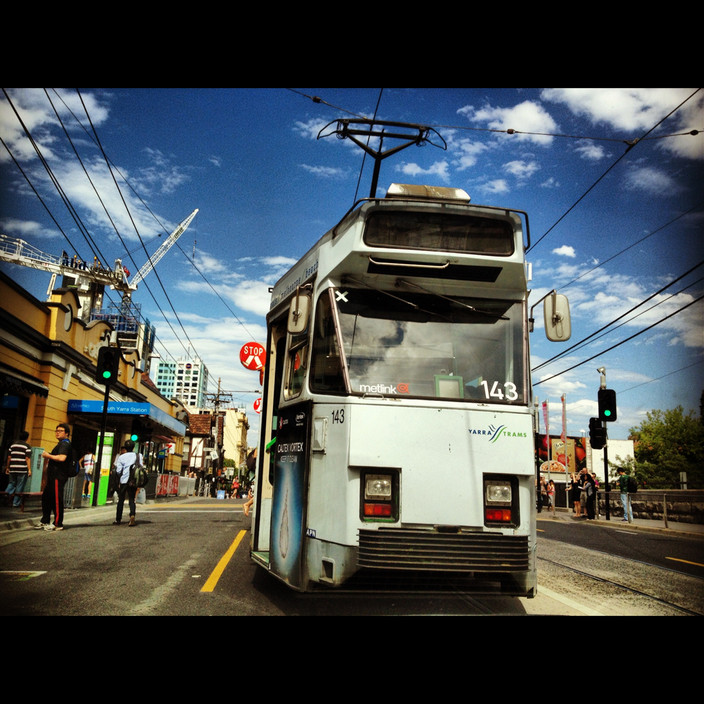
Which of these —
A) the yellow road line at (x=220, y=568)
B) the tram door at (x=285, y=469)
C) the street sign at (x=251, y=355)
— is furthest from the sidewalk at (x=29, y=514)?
the tram door at (x=285, y=469)

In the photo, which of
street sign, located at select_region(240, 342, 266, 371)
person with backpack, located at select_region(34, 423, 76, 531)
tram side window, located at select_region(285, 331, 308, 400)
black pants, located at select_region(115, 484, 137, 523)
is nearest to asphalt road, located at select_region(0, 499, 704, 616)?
person with backpack, located at select_region(34, 423, 76, 531)

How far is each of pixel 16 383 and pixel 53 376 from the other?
5580 mm

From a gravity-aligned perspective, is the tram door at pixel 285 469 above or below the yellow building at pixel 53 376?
below

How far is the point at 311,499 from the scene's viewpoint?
5.32 meters

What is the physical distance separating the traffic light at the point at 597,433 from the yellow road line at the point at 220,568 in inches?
383

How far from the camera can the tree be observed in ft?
152

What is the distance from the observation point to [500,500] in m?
5.03

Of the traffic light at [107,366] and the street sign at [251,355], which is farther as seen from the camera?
the street sign at [251,355]

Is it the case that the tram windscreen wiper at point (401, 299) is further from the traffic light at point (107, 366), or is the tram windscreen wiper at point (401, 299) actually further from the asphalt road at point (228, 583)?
the traffic light at point (107, 366)

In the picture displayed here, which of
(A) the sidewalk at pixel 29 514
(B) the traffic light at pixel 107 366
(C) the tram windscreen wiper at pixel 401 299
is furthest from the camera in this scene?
(B) the traffic light at pixel 107 366

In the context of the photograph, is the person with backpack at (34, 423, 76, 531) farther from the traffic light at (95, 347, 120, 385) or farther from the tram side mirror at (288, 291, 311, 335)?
the tram side mirror at (288, 291, 311, 335)

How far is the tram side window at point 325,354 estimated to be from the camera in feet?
17.3

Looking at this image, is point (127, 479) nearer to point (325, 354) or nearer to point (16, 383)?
point (16, 383)
